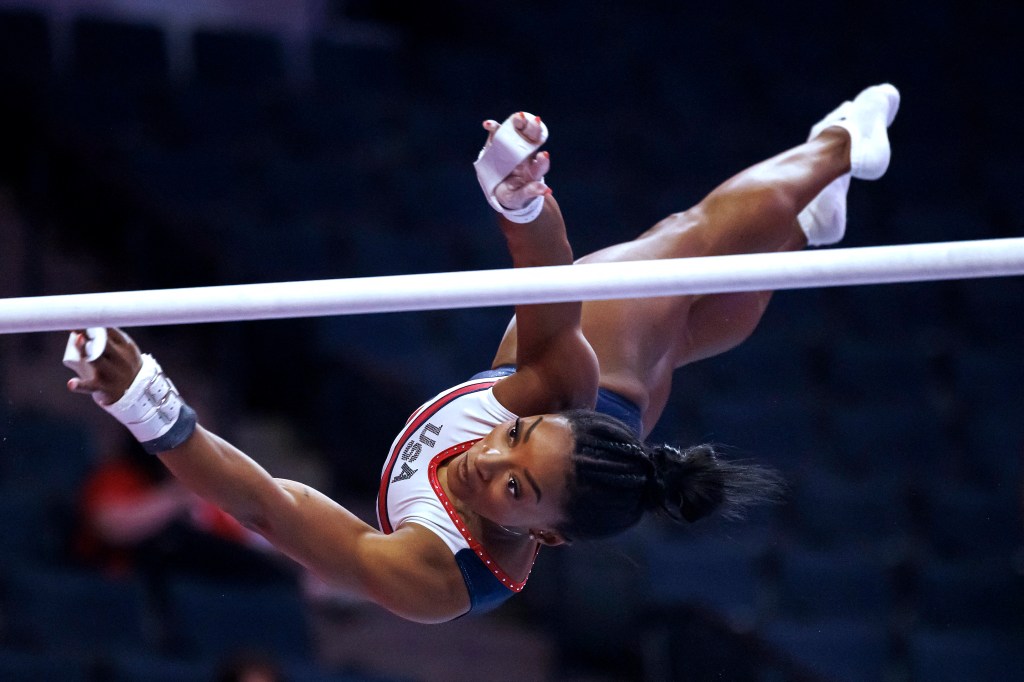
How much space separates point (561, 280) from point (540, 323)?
24cm

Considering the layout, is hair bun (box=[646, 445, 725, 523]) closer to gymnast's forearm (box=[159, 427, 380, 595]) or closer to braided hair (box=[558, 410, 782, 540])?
braided hair (box=[558, 410, 782, 540])

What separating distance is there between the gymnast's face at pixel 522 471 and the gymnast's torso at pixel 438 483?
11 cm

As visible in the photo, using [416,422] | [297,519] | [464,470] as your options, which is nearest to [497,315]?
[416,422]

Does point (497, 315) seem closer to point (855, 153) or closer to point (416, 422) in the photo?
point (855, 153)

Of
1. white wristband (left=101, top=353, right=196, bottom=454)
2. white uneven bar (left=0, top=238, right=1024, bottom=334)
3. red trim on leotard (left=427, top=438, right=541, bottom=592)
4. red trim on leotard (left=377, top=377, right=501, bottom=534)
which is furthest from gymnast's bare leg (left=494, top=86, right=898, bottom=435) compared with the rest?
white wristband (left=101, top=353, right=196, bottom=454)

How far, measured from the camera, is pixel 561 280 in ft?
6.35

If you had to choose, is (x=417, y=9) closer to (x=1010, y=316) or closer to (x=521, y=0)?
(x=521, y=0)

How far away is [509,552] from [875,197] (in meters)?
4.89

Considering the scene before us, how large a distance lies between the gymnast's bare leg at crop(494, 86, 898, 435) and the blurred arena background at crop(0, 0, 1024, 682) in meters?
1.47

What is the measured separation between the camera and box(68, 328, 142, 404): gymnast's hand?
2.13 metres

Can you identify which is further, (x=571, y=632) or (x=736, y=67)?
(x=736, y=67)

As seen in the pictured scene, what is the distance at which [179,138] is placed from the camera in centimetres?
582

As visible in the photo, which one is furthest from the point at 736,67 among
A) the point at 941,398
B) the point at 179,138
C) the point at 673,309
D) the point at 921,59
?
the point at 673,309

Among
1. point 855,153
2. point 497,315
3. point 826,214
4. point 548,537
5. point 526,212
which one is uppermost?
point 526,212
